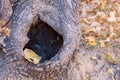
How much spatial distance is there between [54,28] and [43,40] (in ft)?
1.06

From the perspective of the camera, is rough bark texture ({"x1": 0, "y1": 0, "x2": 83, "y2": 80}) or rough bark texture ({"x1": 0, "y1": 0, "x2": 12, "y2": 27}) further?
rough bark texture ({"x1": 0, "y1": 0, "x2": 12, "y2": 27})

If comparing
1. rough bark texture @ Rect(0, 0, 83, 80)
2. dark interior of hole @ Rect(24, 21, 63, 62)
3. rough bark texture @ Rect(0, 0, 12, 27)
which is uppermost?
rough bark texture @ Rect(0, 0, 12, 27)

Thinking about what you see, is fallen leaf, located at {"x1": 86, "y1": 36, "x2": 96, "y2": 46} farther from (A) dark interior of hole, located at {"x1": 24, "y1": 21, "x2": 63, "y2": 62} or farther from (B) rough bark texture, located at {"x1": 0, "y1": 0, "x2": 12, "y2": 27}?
(B) rough bark texture, located at {"x1": 0, "y1": 0, "x2": 12, "y2": 27}

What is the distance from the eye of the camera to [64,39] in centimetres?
326

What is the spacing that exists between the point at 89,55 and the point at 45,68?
86 centimetres

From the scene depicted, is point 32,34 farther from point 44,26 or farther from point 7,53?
point 7,53

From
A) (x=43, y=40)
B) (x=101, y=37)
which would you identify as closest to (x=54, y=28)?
(x=43, y=40)

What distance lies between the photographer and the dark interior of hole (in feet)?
11.7

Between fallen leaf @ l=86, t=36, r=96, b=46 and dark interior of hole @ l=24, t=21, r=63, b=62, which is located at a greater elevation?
dark interior of hole @ l=24, t=21, r=63, b=62

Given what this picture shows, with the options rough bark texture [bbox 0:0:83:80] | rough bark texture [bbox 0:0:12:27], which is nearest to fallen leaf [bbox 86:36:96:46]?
rough bark texture [bbox 0:0:83:80]

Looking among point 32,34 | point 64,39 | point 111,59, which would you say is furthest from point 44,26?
point 111,59

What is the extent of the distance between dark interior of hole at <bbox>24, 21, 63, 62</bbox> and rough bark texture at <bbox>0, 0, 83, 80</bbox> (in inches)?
7.0

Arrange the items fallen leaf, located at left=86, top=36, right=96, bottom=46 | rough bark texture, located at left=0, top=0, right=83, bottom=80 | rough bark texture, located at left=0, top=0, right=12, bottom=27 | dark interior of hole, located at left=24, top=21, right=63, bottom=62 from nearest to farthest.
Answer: rough bark texture, located at left=0, top=0, right=83, bottom=80 < rough bark texture, located at left=0, top=0, right=12, bottom=27 < dark interior of hole, located at left=24, top=21, right=63, bottom=62 < fallen leaf, located at left=86, top=36, right=96, bottom=46

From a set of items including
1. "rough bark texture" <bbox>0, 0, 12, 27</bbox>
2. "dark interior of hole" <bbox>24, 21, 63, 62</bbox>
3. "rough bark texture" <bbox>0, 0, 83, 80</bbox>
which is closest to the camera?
"rough bark texture" <bbox>0, 0, 83, 80</bbox>
